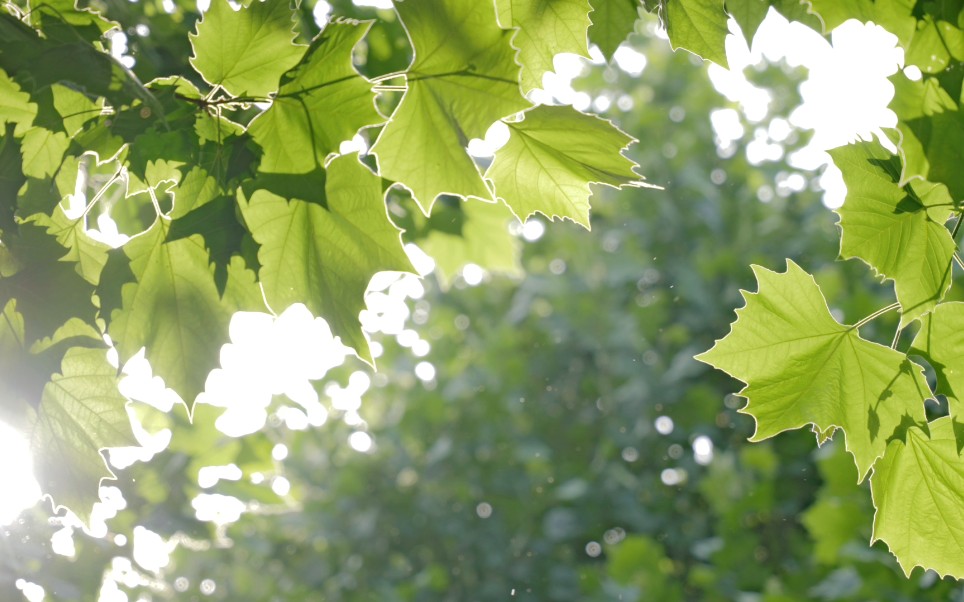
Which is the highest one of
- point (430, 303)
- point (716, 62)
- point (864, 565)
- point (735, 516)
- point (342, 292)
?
point (716, 62)

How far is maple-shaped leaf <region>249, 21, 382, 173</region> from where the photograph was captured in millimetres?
605

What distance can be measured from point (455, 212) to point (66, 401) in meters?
1.09

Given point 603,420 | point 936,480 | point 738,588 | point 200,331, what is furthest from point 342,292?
point 603,420

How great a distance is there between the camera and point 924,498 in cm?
69

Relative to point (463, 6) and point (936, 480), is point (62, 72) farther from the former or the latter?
point (936, 480)

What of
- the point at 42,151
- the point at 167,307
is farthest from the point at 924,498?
Result: the point at 42,151

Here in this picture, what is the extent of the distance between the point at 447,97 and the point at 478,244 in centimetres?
127

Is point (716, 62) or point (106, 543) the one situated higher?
point (716, 62)

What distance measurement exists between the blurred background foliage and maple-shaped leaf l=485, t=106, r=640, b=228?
2.63m

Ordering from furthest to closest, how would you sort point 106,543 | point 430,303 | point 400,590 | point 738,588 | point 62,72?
1. point 430,303
2. point 400,590
3. point 738,588
4. point 106,543
5. point 62,72

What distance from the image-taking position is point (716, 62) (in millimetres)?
687

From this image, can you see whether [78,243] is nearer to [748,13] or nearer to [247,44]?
[247,44]

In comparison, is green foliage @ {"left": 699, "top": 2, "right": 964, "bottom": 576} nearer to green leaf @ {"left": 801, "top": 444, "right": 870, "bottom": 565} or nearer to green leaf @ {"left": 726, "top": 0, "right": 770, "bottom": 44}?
green leaf @ {"left": 726, "top": 0, "right": 770, "bottom": 44}

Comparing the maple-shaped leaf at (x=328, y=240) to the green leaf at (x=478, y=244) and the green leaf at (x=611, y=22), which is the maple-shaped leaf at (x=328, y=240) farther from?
A: the green leaf at (x=478, y=244)
